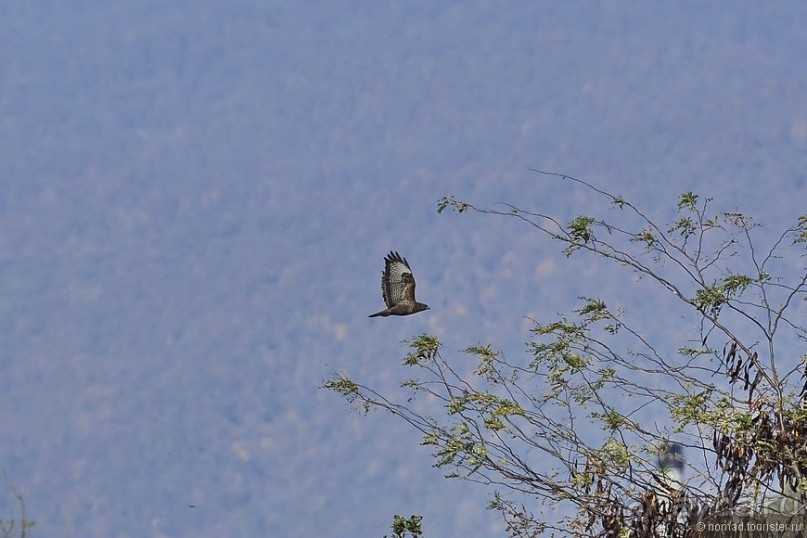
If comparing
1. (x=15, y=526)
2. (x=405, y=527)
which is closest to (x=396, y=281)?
(x=405, y=527)

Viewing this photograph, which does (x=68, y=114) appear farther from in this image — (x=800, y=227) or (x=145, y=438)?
(x=800, y=227)

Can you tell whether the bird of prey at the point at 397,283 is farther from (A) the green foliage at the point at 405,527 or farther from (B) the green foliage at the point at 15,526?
(B) the green foliage at the point at 15,526

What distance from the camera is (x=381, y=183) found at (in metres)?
87.6

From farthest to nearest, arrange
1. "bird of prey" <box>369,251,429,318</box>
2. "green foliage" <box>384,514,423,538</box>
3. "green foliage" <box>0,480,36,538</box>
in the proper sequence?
"bird of prey" <box>369,251,429,318</box> → "green foliage" <box>384,514,423,538</box> → "green foliage" <box>0,480,36,538</box>

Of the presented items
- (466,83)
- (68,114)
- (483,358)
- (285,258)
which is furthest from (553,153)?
(483,358)

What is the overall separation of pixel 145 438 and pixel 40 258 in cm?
1772

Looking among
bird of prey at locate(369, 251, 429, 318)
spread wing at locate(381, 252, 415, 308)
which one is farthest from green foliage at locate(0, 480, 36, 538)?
spread wing at locate(381, 252, 415, 308)

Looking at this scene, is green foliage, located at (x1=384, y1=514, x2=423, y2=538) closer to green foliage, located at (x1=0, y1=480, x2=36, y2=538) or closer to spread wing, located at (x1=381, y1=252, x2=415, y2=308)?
green foliage, located at (x1=0, y1=480, x2=36, y2=538)

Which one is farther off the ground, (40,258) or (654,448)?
(40,258)

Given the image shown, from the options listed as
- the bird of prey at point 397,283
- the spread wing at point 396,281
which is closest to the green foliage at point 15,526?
the bird of prey at point 397,283

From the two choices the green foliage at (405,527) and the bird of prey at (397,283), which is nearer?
the green foliage at (405,527)

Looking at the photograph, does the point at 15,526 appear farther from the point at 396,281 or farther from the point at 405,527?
the point at 396,281

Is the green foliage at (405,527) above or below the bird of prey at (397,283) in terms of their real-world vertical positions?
below

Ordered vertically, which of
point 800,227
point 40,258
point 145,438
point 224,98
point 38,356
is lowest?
point 800,227
